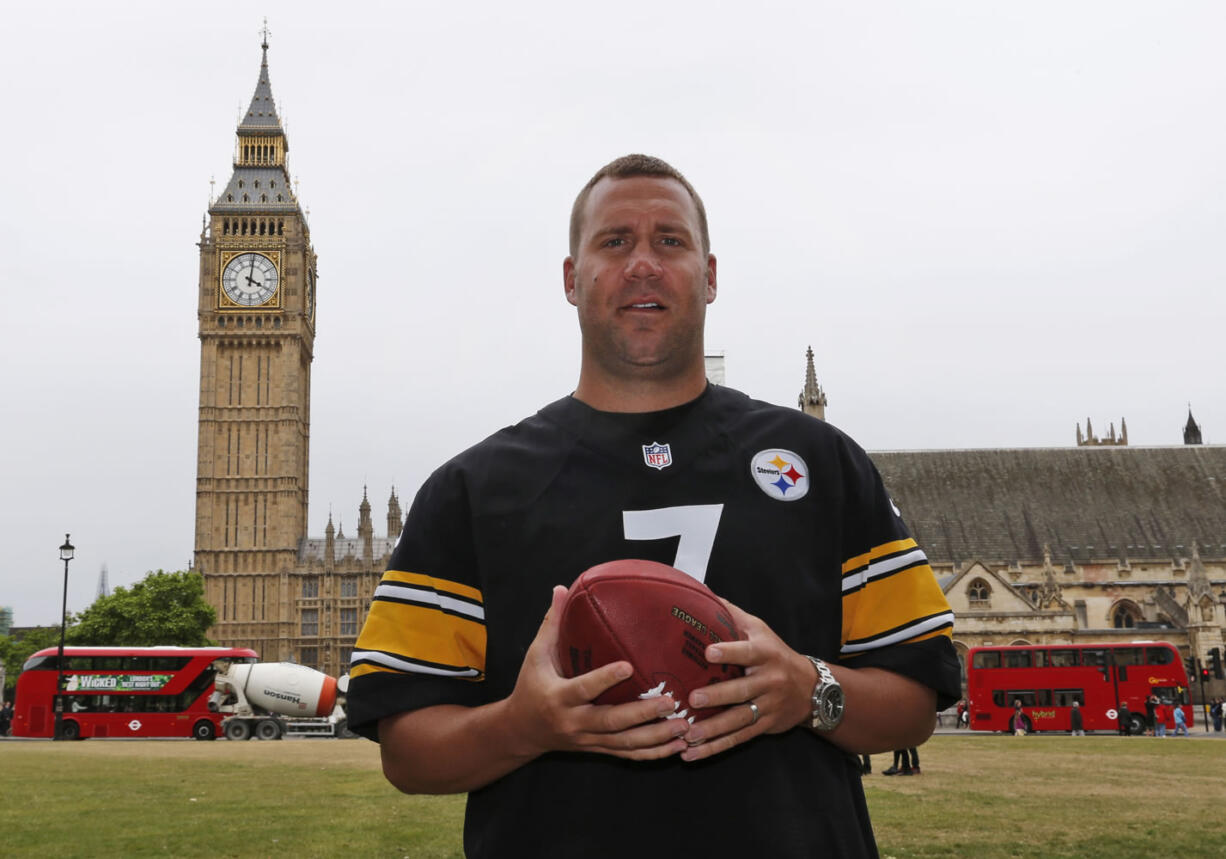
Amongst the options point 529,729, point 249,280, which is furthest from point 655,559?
point 249,280

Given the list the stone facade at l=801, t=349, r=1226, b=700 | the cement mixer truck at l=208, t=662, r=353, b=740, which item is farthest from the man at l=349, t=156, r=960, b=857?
the stone facade at l=801, t=349, r=1226, b=700

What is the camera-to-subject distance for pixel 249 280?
9000 centimetres

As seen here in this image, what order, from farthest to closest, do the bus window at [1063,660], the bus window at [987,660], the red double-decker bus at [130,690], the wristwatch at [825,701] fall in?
the bus window at [987,660] → the red double-decker bus at [130,690] → the bus window at [1063,660] → the wristwatch at [825,701]

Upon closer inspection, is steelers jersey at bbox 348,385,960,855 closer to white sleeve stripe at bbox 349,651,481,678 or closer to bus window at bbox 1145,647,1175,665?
white sleeve stripe at bbox 349,651,481,678

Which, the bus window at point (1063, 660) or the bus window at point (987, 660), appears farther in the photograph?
the bus window at point (987, 660)

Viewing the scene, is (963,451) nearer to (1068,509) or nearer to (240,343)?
(1068,509)

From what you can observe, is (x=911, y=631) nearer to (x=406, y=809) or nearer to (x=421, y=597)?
(x=421, y=597)

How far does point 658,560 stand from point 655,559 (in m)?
0.01

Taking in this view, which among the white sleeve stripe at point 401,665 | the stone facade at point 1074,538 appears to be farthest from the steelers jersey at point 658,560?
the stone facade at point 1074,538

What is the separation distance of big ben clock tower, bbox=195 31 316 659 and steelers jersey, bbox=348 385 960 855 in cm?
8886

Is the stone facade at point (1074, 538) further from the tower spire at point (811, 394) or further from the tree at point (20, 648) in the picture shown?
the tree at point (20, 648)

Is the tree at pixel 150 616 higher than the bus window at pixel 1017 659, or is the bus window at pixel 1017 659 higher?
the tree at pixel 150 616

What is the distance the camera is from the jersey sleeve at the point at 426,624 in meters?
2.38

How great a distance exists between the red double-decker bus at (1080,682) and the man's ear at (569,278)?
1566 inches
